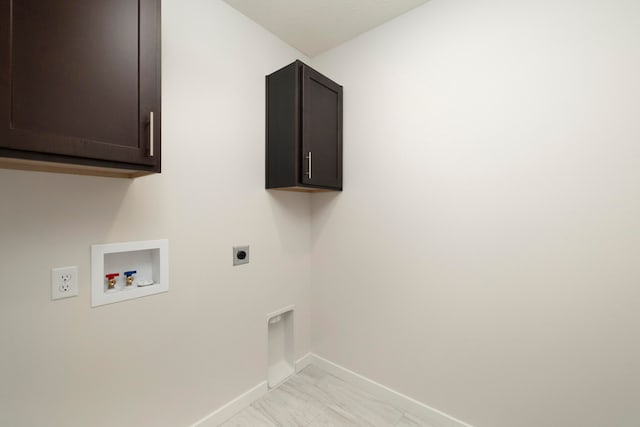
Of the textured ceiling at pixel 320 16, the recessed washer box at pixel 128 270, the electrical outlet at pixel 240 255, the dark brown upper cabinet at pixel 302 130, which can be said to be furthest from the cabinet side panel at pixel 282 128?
the recessed washer box at pixel 128 270

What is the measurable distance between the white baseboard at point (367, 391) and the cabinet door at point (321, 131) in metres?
1.49

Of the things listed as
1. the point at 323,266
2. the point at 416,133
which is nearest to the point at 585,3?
the point at 416,133

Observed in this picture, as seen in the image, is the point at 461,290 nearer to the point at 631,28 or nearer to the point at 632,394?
the point at 632,394

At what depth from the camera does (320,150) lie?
188 cm

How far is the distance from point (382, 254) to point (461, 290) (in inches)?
21.2

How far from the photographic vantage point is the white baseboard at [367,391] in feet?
5.26

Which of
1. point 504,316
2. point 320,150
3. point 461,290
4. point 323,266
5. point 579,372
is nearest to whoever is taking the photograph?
point 579,372

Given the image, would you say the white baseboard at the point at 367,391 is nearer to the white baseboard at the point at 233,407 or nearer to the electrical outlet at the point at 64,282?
the white baseboard at the point at 233,407

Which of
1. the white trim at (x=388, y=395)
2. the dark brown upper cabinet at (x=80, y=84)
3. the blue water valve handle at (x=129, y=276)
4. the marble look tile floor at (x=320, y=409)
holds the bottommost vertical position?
the marble look tile floor at (x=320, y=409)

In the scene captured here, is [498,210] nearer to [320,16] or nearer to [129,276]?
[320,16]

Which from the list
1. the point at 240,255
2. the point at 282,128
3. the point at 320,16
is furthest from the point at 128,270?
the point at 320,16

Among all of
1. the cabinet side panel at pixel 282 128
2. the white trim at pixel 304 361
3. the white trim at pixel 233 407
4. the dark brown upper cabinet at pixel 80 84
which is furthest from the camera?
the white trim at pixel 304 361

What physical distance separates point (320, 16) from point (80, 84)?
1.51m

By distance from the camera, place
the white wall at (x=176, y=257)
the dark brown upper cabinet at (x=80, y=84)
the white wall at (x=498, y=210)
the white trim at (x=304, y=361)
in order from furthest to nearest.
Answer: the white trim at (x=304, y=361)
the white wall at (x=498, y=210)
the white wall at (x=176, y=257)
the dark brown upper cabinet at (x=80, y=84)
